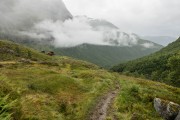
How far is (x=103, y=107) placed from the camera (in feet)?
138

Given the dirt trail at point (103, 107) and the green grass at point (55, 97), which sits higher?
the green grass at point (55, 97)

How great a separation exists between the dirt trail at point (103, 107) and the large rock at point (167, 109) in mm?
6987

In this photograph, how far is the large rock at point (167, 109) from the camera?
127 ft

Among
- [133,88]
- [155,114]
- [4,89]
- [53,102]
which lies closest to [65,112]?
[53,102]

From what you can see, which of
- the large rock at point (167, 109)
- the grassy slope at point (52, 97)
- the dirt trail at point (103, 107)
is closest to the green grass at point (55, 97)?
the grassy slope at point (52, 97)

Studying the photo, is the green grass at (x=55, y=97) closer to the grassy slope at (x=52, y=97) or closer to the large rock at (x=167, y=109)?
the grassy slope at (x=52, y=97)

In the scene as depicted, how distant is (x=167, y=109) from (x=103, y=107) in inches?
335

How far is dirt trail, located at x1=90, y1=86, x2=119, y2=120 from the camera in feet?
120

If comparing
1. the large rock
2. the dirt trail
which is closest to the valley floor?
the dirt trail

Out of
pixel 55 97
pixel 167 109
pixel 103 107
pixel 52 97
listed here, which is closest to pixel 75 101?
pixel 55 97

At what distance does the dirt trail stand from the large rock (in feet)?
22.9

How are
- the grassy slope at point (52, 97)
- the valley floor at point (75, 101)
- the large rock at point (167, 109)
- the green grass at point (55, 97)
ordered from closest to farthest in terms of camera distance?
the grassy slope at point (52, 97)
the green grass at point (55, 97)
the valley floor at point (75, 101)
the large rock at point (167, 109)

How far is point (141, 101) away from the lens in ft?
159

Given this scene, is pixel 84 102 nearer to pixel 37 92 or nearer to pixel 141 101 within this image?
pixel 37 92
